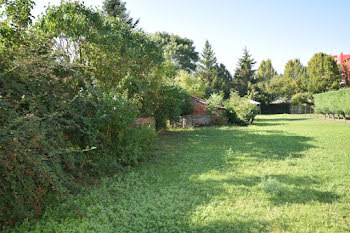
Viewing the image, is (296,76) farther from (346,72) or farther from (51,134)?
(51,134)

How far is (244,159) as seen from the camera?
24.6ft

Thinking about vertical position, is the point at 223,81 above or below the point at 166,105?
above

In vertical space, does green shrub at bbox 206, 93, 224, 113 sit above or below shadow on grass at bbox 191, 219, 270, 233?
above

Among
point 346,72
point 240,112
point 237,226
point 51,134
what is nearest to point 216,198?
point 237,226

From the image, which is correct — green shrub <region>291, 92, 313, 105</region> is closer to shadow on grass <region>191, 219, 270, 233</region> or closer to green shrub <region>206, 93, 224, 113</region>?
green shrub <region>206, 93, 224, 113</region>

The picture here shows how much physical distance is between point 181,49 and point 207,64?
21.7ft

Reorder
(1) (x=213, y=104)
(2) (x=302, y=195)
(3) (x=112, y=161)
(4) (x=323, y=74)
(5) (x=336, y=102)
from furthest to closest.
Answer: (4) (x=323, y=74) < (5) (x=336, y=102) < (1) (x=213, y=104) < (3) (x=112, y=161) < (2) (x=302, y=195)

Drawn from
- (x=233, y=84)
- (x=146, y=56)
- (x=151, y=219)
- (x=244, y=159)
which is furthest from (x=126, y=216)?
(x=233, y=84)

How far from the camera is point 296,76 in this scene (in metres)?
52.6

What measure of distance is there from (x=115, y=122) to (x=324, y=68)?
1866 inches

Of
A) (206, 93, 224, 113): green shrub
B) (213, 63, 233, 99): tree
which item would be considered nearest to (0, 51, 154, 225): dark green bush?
(206, 93, 224, 113): green shrub

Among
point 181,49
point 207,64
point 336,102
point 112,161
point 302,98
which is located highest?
point 181,49

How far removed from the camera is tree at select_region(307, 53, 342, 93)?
139 ft

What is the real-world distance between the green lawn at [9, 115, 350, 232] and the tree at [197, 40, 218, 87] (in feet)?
128
